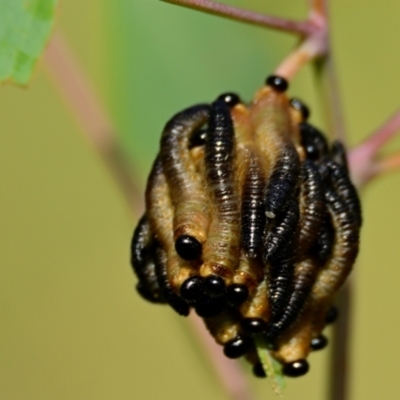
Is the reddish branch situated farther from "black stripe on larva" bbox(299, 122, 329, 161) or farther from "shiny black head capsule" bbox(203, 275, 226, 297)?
"shiny black head capsule" bbox(203, 275, 226, 297)

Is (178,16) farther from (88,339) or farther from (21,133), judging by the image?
(21,133)

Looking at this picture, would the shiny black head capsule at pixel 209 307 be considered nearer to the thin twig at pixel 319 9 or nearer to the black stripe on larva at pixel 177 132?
the black stripe on larva at pixel 177 132

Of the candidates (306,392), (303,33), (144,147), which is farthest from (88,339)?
(303,33)

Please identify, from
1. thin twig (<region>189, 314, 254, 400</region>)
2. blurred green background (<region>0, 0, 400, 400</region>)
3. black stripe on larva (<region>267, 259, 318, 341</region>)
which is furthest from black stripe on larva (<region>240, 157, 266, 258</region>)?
blurred green background (<region>0, 0, 400, 400</region>)

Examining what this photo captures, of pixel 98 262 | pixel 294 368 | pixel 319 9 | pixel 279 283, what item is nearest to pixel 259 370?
pixel 294 368

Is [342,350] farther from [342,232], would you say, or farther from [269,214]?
[269,214]

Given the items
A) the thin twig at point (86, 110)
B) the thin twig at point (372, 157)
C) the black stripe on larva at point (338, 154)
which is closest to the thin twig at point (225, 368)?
the thin twig at point (86, 110)
